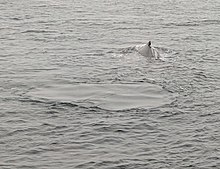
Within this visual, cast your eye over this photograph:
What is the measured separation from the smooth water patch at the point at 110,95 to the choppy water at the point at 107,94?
30mm

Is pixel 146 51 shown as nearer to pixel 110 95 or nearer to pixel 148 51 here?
pixel 148 51

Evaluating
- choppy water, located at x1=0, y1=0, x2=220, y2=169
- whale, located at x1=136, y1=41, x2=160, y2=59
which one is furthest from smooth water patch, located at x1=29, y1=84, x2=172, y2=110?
whale, located at x1=136, y1=41, x2=160, y2=59

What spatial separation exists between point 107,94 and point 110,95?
11cm

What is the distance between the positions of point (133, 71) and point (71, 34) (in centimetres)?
755

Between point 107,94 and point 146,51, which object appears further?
point 146,51

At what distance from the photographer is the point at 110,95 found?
16922 millimetres

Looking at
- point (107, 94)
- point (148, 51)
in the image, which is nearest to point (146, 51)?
point (148, 51)

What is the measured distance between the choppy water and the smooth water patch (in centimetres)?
3

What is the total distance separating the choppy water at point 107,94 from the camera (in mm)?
12953

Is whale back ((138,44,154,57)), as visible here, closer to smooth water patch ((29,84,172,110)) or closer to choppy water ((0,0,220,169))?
choppy water ((0,0,220,169))

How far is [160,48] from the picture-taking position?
78.6 ft

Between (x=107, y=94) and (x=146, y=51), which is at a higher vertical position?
(x=146, y=51)

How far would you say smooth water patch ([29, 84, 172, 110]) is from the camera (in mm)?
16250

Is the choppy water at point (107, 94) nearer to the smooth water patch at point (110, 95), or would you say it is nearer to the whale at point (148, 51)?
the smooth water patch at point (110, 95)
